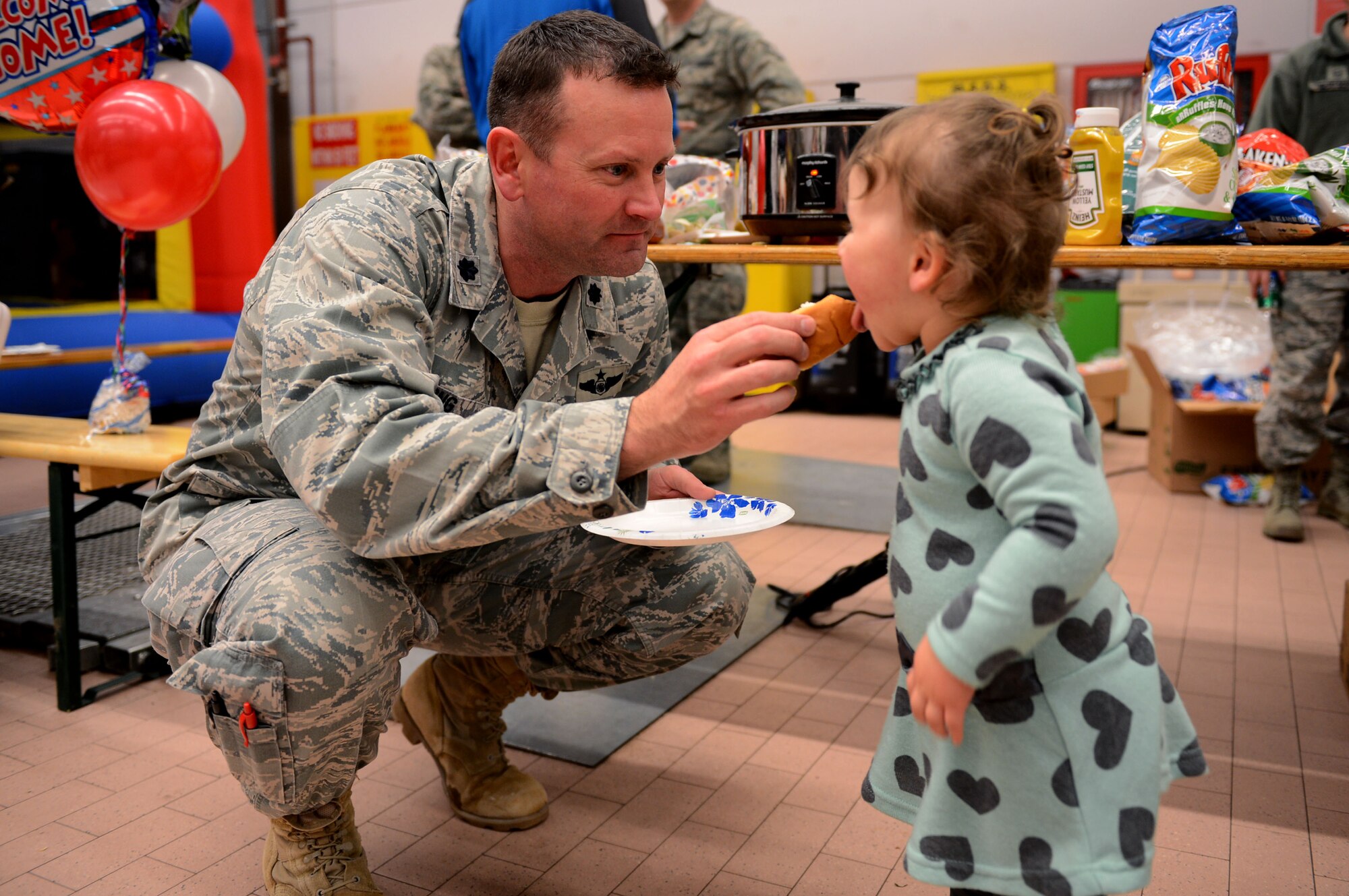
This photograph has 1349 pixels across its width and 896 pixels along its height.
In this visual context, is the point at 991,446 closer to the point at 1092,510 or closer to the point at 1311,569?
the point at 1092,510

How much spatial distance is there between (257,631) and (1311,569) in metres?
2.97

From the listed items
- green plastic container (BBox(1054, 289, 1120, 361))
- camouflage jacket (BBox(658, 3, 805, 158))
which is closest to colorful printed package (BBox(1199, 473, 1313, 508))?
green plastic container (BBox(1054, 289, 1120, 361))

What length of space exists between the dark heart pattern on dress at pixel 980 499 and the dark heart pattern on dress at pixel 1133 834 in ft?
0.95

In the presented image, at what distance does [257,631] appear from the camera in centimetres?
125

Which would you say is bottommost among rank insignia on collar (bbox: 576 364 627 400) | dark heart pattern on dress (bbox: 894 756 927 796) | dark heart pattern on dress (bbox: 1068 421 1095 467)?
dark heart pattern on dress (bbox: 894 756 927 796)

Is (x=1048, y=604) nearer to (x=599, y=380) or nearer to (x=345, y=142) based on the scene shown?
(x=599, y=380)

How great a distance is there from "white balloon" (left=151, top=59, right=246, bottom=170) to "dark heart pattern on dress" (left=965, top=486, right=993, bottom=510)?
2.67m

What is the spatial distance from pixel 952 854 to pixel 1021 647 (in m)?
0.24

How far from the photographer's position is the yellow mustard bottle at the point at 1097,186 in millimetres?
1767

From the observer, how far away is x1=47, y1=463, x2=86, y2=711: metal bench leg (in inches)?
82.9

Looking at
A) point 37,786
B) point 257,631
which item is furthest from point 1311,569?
point 37,786

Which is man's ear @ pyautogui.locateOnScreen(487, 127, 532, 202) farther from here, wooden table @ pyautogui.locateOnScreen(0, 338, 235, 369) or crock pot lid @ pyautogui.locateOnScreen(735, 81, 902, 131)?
wooden table @ pyautogui.locateOnScreen(0, 338, 235, 369)

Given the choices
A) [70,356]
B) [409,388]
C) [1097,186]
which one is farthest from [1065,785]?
[70,356]

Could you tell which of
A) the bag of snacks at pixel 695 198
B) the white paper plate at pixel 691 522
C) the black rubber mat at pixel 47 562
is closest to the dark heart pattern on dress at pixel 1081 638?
the white paper plate at pixel 691 522
